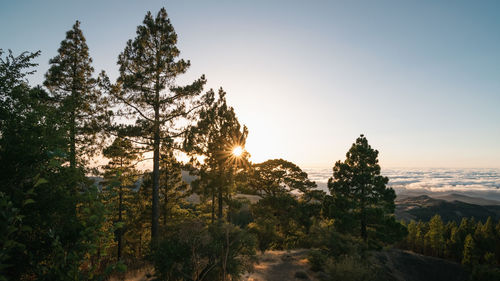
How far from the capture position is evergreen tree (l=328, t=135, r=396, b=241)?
20406mm

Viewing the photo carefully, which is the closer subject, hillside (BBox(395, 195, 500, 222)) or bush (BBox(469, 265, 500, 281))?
bush (BBox(469, 265, 500, 281))

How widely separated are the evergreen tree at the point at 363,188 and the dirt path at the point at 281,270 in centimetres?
726

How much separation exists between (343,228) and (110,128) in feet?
65.7

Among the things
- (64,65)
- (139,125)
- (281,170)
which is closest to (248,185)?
→ (281,170)

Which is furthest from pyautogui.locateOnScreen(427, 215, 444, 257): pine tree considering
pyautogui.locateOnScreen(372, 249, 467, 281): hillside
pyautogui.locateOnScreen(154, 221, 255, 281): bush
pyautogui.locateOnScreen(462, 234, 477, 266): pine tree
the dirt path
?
pyautogui.locateOnScreen(154, 221, 255, 281): bush

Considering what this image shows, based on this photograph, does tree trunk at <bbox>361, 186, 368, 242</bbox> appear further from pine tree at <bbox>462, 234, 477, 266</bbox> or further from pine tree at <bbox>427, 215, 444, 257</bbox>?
pine tree at <bbox>427, 215, 444, 257</bbox>

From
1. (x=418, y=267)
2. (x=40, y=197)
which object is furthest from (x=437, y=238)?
(x=40, y=197)

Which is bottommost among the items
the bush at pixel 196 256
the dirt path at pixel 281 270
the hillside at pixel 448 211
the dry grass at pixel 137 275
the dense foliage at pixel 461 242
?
the hillside at pixel 448 211

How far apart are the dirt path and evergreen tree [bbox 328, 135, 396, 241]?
23.8 ft

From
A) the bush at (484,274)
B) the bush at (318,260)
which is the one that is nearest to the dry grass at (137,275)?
the bush at (318,260)

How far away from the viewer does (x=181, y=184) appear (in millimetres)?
24750

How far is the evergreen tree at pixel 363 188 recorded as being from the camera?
20.4 m

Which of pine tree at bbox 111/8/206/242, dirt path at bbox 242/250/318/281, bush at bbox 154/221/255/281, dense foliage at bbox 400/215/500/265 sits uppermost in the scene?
pine tree at bbox 111/8/206/242

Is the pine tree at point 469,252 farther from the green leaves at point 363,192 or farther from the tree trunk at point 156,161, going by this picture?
the tree trunk at point 156,161
